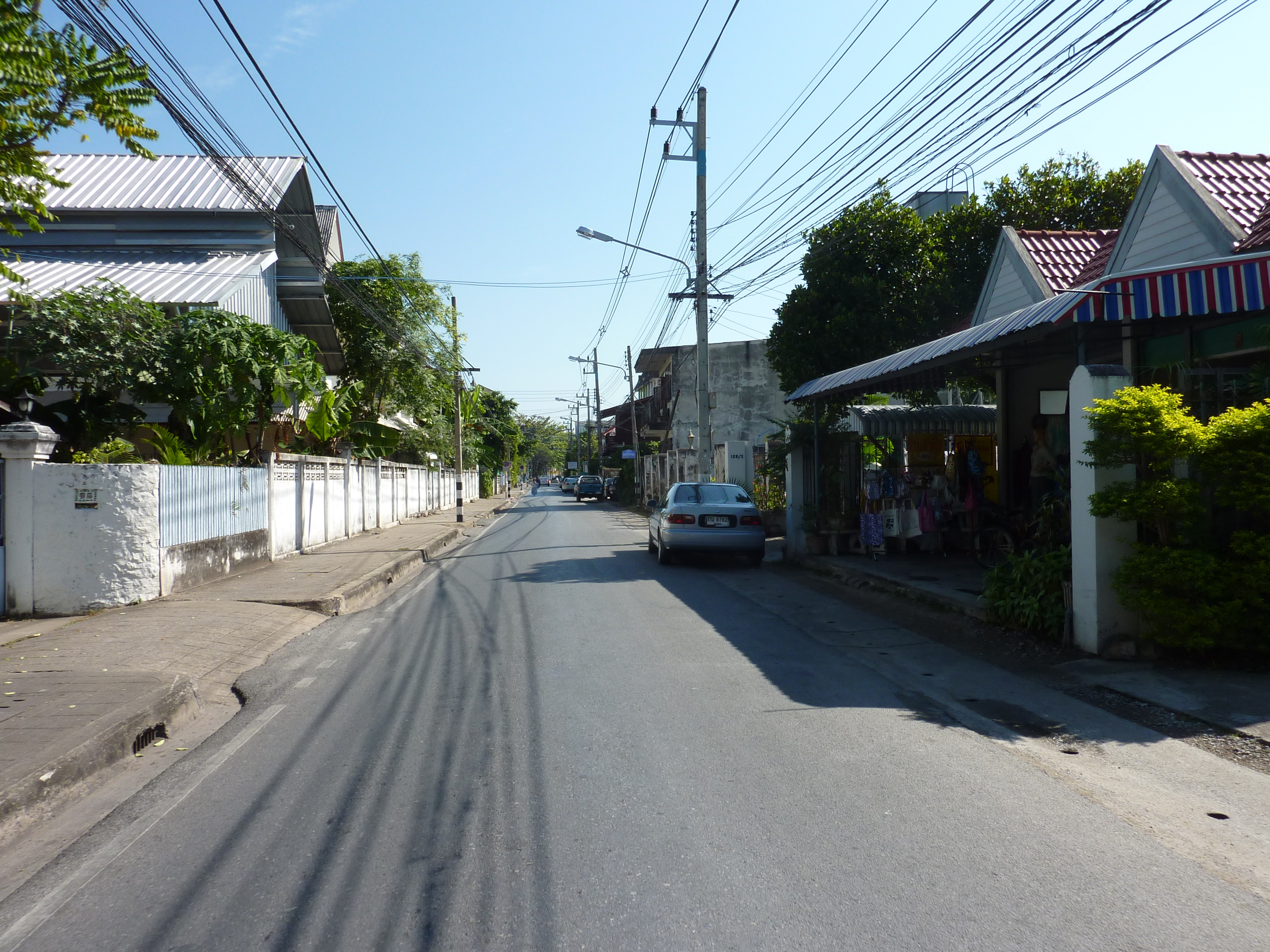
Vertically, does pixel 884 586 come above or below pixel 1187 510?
below

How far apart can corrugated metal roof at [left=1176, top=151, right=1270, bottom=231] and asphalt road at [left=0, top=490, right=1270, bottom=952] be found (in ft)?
27.6

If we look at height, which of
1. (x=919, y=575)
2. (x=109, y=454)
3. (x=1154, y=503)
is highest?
(x=109, y=454)

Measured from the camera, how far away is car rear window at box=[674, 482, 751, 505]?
16406 mm

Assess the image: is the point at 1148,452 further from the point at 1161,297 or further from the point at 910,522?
the point at 910,522

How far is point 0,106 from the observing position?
18.0 ft

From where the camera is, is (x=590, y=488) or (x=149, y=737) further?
(x=590, y=488)

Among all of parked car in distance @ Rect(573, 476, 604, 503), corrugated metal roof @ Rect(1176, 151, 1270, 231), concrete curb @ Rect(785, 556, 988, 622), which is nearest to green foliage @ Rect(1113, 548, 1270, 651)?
concrete curb @ Rect(785, 556, 988, 622)

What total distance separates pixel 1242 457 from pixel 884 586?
565 cm

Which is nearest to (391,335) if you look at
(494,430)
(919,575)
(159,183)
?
(159,183)

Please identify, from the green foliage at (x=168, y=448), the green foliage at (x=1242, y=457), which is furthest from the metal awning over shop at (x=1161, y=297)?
the green foliage at (x=168, y=448)

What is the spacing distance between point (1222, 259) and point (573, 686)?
615 cm

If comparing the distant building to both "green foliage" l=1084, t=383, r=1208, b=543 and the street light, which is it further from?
"green foliage" l=1084, t=383, r=1208, b=543

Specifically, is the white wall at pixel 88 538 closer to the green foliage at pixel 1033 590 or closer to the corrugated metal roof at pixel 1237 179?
the green foliage at pixel 1033 590

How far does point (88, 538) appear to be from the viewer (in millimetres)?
10250
